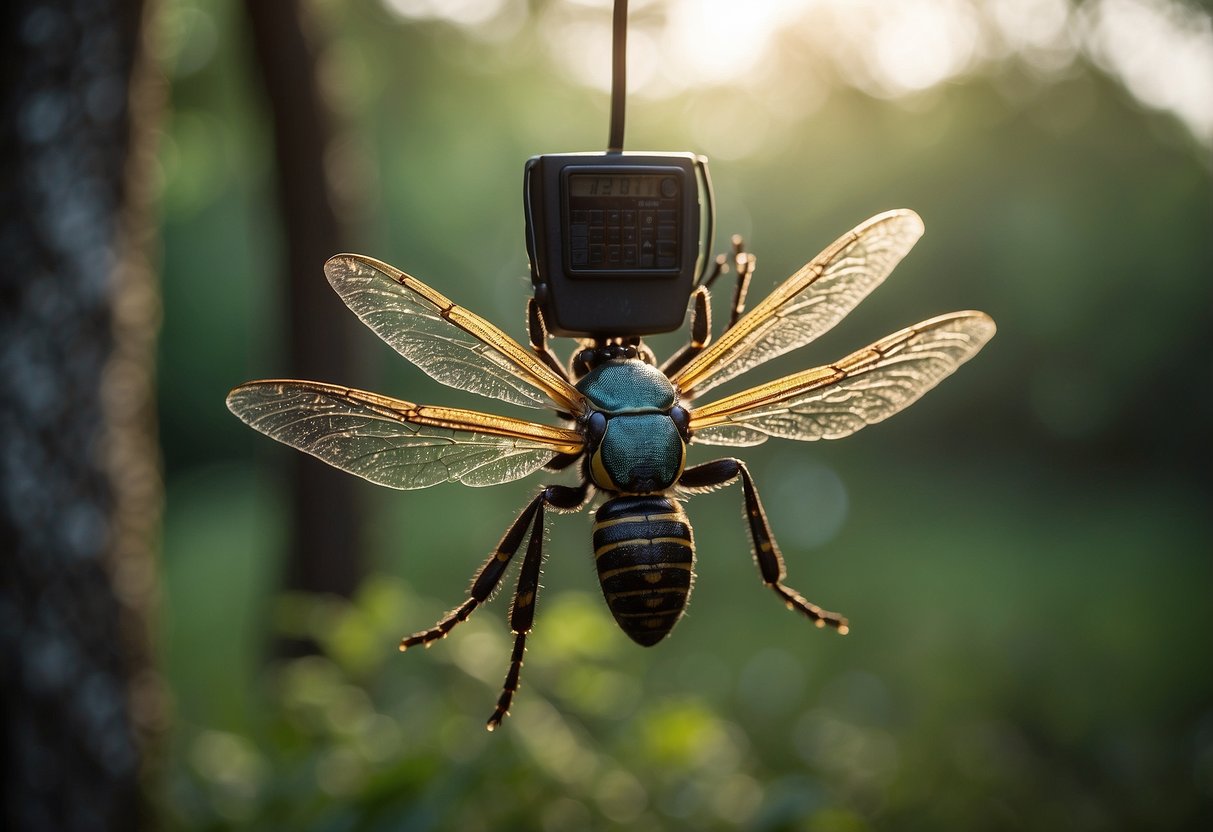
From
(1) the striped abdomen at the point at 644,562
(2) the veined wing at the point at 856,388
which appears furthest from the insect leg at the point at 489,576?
(2) the veined wing at the point at 856,388

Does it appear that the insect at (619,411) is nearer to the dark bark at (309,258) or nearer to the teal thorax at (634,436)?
the teal thorax at (634,436)

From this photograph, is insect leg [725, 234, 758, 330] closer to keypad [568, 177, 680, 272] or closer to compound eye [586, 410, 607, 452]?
keypad [568, 177, 680, 272]

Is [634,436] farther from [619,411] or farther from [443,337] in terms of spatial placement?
[443,337]

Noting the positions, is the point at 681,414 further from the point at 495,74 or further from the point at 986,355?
the point at 495,74

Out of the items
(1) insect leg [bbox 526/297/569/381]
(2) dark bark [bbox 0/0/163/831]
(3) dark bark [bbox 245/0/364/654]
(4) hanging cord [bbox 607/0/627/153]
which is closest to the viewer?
(4) hanging cord [bbox 607/0/627/153]

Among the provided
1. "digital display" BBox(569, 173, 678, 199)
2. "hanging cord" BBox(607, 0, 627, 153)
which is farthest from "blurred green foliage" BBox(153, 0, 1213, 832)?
"hanging cord" BBox(607, 0, 627, 153)

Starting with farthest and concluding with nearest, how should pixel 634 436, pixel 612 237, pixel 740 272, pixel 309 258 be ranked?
pixel 309 258, pixel 740 272, pixel 612 237, pixel 634 436

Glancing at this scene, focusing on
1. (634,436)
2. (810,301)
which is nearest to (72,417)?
(810,301)
